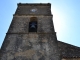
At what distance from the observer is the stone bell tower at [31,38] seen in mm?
11698

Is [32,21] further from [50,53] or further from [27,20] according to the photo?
[50,53]

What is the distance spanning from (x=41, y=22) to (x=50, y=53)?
3.54 meters

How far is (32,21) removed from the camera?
15.5 meters

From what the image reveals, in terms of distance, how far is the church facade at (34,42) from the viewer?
1163 centimetres

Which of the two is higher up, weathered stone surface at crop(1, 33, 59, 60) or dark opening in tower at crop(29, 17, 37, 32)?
dark opening in tower at crop(29, 17, 37, 32)

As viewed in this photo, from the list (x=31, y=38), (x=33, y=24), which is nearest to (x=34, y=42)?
(x=31, y=38)

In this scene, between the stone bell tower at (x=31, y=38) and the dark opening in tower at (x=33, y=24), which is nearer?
the stone bell tower at (x=31, y=38)

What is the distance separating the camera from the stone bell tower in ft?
38.4

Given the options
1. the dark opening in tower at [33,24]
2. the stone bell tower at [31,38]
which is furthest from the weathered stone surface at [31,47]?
the dark opening in tower at [33,24]

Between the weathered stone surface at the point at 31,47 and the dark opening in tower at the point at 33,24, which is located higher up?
the dark opening in tower at the point at 33,24

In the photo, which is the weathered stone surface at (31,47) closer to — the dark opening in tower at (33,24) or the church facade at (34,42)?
the church facade at (34,42)

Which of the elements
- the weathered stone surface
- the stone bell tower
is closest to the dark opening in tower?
the stone bell tower

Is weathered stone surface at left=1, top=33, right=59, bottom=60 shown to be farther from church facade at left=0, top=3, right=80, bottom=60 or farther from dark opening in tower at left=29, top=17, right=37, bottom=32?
dark opening in tower at left=29, top=17, right=37, bottom=32

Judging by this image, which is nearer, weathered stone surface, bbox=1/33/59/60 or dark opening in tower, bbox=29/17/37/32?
weathered stone surface, bbox=1/33/59/60
